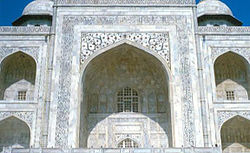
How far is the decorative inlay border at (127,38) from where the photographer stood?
17.6 m

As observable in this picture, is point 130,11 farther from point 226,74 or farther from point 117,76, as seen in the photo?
point 226,74

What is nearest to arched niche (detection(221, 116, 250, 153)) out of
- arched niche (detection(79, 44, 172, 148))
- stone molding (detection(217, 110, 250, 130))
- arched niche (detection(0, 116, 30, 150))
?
stone molding (detection(217, 110, 250, 130))

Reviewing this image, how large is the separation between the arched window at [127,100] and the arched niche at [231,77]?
4.15 metres

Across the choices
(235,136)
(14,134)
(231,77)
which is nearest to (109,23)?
(231,77)

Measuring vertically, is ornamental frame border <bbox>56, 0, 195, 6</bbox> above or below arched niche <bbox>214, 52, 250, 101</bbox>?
above

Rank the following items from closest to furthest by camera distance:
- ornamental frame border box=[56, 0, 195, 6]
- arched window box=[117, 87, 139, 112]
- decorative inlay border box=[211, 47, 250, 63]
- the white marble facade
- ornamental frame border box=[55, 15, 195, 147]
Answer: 1. ornamental frame border box=[55, 15, 195, 147]
2. the white marble facade
3. decorative inlay border box=[211, 47, 250, 63]
4. ornamental frame border box=[56, 0, 195, 6]
5. arched window box=[117, 87, 139, 112]

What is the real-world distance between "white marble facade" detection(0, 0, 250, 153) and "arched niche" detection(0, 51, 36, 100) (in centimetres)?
5

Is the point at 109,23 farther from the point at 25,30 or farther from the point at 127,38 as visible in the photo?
the point at 25,30

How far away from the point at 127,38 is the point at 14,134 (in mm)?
7048

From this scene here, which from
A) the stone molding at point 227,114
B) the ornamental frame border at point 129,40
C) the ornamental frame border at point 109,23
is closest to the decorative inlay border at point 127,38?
the ornamental frame border at point 129,40

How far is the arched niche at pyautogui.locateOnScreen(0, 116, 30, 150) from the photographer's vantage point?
17406 millimetres

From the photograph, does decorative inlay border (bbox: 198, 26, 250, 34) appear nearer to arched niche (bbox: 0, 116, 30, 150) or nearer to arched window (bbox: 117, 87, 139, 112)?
arched window (bbox: 117, 87, 139, 112)

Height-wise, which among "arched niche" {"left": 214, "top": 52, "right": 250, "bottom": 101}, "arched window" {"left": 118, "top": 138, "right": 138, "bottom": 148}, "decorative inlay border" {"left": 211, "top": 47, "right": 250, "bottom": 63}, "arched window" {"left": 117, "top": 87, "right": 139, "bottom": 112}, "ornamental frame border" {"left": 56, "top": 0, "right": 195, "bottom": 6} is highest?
"ornamental frame border" {"left": 56, "top": 0, "right": 195, "bottom": 6}

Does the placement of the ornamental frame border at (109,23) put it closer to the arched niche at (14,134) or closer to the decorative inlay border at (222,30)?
the decorative inlay border at (222,30)
